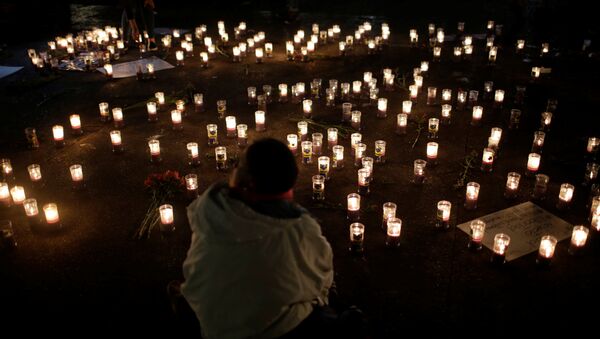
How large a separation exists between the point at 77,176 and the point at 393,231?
359cm

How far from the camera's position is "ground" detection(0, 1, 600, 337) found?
4031 millimetres

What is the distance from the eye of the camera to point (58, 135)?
22.5 ft

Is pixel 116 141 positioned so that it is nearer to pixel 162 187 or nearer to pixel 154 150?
pixel 154 150

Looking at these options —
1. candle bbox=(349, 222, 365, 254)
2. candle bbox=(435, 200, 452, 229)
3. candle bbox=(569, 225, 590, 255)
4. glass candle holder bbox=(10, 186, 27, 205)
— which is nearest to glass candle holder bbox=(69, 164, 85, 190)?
glass candle holder bbox=(10, 186, 27, 205)

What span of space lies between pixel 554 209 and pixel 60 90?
26.6 feet

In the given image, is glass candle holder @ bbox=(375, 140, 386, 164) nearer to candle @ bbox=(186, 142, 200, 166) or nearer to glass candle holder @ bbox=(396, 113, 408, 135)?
glass candle holder @ bbox=(396, 113, 408, 135)

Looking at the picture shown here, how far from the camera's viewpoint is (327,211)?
17.5ft

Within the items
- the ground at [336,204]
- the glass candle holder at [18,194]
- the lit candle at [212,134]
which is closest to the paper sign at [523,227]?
the ground at [336,204]

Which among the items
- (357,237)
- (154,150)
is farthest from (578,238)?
(154,150)

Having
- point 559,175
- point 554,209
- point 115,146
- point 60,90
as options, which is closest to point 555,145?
point 559,175

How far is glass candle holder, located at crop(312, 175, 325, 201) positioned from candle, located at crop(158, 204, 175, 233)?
4.91 feet

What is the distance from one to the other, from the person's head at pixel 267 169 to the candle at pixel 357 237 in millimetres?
2049

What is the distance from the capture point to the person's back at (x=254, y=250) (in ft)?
8.46

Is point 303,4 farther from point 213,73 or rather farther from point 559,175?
point 559,175
